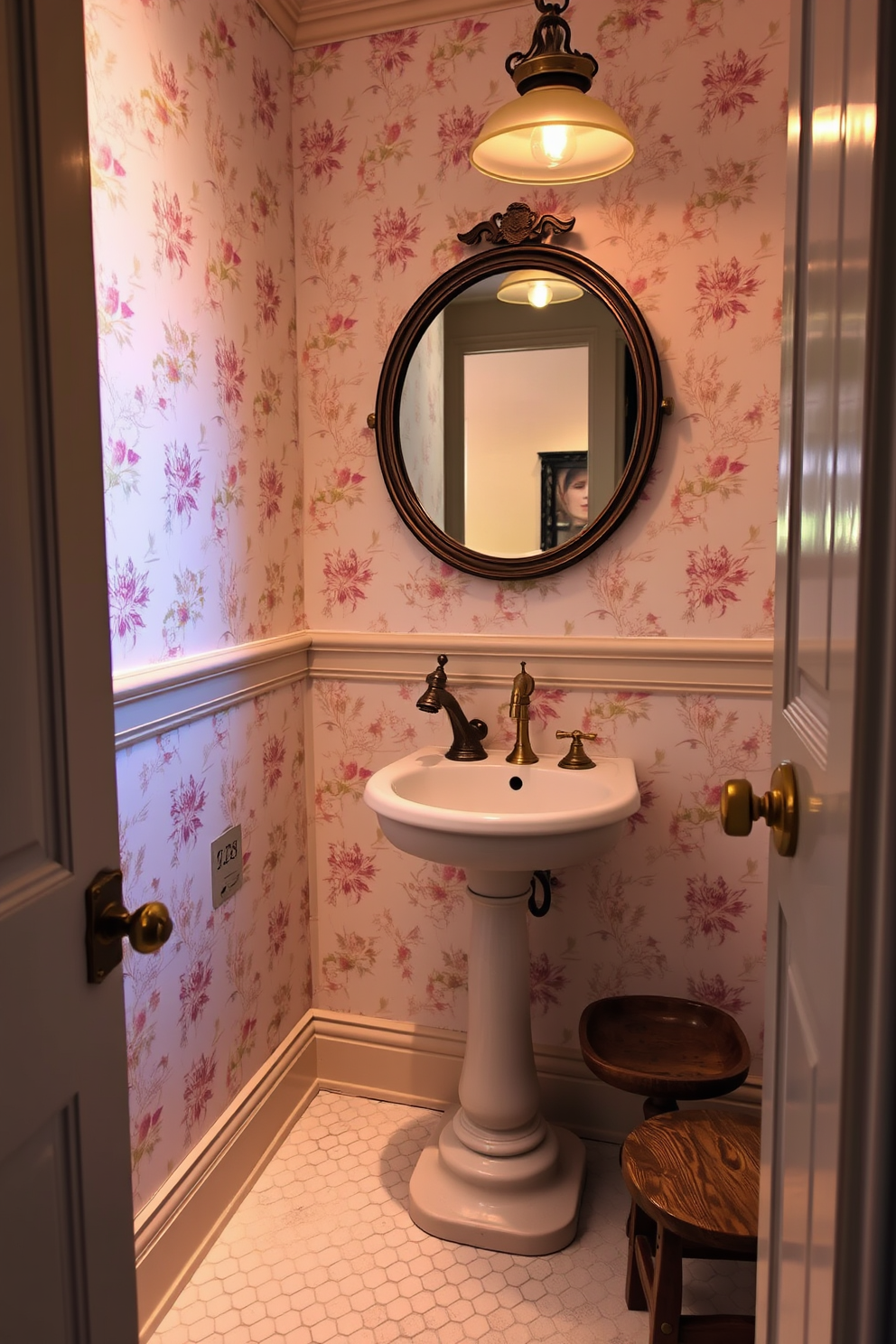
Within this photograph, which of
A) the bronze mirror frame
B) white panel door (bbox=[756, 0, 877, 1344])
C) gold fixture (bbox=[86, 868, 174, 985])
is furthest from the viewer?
the bronze mirror frame

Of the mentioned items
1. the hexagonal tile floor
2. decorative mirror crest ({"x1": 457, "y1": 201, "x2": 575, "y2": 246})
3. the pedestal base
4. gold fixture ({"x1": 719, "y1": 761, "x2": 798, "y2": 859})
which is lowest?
the hexagonal tile floor

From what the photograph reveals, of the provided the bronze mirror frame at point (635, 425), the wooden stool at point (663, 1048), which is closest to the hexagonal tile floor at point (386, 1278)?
the wooden stool at point (663, 1048)

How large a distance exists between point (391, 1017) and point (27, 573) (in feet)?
5.77

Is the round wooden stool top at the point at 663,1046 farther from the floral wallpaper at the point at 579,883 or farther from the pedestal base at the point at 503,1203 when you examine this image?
the pedestal base at the point at 503,1203

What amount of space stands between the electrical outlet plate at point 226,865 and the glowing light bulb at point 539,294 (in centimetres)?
120

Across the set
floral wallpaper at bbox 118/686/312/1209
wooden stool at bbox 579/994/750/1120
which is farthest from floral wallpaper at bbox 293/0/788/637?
wooden stool at bbox 579/994/750/1120

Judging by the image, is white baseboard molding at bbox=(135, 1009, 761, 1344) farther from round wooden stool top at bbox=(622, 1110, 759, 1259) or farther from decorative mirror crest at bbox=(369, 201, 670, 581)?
decorative mirror crest at bbox=(369, 201, 670, 581)

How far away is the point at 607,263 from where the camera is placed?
1.93 m

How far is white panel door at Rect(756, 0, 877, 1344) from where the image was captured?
22.3 inches

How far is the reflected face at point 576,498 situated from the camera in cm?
197

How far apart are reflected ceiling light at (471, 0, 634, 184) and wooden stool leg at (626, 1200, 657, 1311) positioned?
1731 mm

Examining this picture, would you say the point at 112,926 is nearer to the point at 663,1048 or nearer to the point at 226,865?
the point at 226,865

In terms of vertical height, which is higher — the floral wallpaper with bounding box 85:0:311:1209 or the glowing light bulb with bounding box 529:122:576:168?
the glowing light bulb with bounding box 529:122:576:168

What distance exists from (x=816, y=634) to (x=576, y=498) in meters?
1.27
